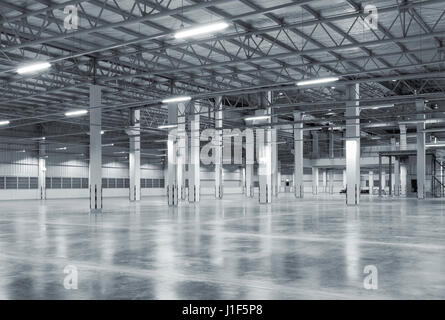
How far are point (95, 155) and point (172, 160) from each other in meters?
8.31

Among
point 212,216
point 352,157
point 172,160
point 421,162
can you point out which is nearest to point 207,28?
point 212,216

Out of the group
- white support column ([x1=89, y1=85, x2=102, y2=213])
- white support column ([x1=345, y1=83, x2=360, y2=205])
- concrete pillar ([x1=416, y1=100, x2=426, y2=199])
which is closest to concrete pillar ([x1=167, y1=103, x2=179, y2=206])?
white support column ([x1=89, y1=85, x2=102, y2=213])

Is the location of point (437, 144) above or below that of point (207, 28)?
below

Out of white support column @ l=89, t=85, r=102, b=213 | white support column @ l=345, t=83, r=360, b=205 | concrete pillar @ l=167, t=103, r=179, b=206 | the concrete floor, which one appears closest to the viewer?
the concrete floor

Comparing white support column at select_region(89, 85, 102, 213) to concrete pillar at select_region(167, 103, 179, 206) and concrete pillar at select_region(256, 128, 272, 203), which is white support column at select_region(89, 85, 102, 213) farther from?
concrete pillar at select_region(256, 128, 272, 203)

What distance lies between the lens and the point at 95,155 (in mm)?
25578

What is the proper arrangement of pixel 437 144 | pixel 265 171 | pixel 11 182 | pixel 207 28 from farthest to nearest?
pixel 11 182 < pixel 437 144 < pixel 265 171 < pixel 207 28

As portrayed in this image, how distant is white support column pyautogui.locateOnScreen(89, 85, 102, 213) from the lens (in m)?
25.0

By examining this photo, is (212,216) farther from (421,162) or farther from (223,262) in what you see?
(421,162)

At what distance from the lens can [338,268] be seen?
28.2 ft

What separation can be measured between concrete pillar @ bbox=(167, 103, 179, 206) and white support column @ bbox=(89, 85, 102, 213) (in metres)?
6.44
